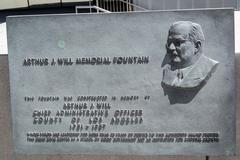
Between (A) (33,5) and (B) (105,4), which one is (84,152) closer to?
(B) (105,4)

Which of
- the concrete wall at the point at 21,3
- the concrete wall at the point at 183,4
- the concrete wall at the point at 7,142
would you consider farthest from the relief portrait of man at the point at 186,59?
the concrete wall at the point at 21,3

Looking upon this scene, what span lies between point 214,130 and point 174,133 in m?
0.39

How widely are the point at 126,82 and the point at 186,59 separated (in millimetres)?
634

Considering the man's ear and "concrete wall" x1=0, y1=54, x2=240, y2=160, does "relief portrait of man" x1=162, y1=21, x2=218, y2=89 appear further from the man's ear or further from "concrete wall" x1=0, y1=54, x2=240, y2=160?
"concrete wall" x1=0, y1=54, x2=240, y2=160

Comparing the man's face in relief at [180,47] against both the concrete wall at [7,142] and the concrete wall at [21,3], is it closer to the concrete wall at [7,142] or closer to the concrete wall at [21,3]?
the concrete wall at [7,142]

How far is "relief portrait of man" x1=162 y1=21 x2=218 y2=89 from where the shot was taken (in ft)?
15.1

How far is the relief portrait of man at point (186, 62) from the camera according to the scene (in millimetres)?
4617

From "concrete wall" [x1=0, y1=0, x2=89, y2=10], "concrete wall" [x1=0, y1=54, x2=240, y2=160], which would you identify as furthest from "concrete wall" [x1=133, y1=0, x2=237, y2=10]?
"concrete wall" [x1=0, y1=54, x2=240, y2=160]

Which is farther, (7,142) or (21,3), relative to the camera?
(21,3)

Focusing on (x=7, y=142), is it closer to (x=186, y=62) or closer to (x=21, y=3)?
(x=186, y=62)

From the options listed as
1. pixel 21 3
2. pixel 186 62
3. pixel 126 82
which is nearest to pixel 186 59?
pixel 186 62

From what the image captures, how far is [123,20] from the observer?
473 centimetres

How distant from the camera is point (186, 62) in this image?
466cm

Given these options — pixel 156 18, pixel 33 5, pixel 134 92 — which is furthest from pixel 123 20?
pixel 33 5
